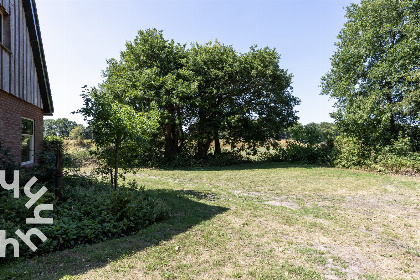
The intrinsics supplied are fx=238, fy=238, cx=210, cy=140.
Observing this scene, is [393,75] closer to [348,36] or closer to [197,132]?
[348,36]

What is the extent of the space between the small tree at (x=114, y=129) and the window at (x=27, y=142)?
120 inches

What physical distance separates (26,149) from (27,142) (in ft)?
0.88

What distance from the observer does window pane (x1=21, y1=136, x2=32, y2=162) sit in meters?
8.20

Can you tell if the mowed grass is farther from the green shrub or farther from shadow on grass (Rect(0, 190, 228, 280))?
the green shrub

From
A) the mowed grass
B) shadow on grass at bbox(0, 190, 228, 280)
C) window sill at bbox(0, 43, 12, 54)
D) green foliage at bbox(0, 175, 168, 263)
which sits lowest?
the mowed grass

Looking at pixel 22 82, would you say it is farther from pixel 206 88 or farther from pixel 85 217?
pixel 206 88

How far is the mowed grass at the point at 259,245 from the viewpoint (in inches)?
136

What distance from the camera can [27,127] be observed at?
337 inches

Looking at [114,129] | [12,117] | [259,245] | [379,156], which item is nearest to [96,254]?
[259,245]

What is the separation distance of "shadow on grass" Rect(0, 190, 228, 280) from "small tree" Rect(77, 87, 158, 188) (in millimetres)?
2575

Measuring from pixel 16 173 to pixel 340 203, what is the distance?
9432mm

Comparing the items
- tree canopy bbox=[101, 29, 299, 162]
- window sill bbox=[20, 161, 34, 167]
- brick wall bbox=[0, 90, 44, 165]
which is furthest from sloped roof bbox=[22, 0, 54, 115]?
tree canopy bbox=[101, 29, 299, 162]

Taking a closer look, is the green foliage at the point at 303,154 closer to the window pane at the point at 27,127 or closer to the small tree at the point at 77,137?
the window pane at the point at 27,127

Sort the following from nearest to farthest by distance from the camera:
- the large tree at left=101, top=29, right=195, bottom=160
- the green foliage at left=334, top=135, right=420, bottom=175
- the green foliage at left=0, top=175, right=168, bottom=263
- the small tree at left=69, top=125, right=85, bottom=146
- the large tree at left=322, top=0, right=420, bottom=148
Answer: the green foliage at left=0, top=175, right=168, bottom=263 < the green foliage at left=334, top=135, right=420, bottom=175 < the large tree at left=322, top=0, right=420, bottom=148 < the large tree at left=101, top=29, right=195, bottom=160 < the small tree at left=69, top=125, right=85, bottom=146
